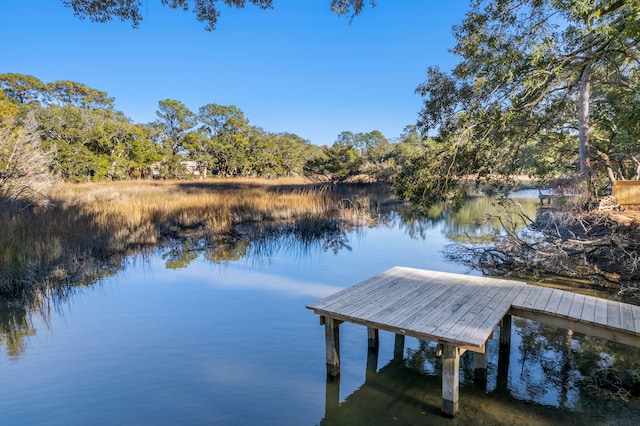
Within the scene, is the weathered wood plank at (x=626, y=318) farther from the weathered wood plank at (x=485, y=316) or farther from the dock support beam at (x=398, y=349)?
the dock support beam at (x=398, y=349)

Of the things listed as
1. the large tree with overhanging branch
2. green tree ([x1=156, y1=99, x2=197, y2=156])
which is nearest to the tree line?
green tree ([x1=156, y1=99, x2=197, y2=156])

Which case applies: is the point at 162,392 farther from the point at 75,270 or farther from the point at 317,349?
the point at 75,270

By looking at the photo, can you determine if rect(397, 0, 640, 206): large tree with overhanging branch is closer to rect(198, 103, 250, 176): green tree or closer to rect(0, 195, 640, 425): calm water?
rect(0, 195, 640, 425): calm water

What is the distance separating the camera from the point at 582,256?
6.78 m

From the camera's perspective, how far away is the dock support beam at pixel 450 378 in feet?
9.43

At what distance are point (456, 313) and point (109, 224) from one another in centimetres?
866

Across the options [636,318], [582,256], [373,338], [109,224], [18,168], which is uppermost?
[18,168]

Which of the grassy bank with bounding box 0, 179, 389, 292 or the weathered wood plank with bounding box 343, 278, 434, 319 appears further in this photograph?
the grassy bank with bounding box 0, 179, 389, 292

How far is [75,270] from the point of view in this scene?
6.73m

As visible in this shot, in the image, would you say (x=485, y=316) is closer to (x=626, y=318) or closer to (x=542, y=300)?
(x=542, y=300)

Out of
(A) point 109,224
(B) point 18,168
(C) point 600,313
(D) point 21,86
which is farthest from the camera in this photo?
(D) point 21,86

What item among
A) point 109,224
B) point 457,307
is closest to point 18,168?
point 109,224

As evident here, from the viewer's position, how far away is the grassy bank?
6333 millimetres

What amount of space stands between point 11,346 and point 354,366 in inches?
147
